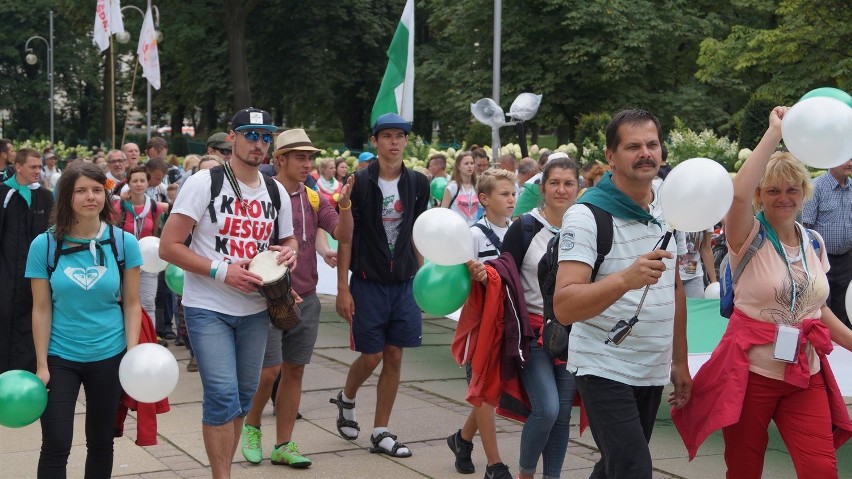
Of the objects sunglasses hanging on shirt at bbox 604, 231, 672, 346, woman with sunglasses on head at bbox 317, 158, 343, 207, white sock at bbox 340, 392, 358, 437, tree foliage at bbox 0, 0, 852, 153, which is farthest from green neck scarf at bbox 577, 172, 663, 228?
tree foliage at bbox 0, 0, 852, 153

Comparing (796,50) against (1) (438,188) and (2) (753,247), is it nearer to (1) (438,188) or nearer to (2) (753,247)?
(1) (438,188)

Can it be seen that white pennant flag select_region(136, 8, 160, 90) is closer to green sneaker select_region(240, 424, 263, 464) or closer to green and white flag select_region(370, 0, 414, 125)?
green and white flag select_region(370, 0, 414, 125)

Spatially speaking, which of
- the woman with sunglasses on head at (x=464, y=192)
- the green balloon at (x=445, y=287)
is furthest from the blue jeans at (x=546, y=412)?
the woman with sunglasses on head at (x=464, y=192)

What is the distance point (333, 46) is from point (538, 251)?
133ft

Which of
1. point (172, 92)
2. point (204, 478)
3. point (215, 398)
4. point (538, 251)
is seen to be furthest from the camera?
point (172, 92)

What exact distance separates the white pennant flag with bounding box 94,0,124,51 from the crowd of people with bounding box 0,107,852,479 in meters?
21.3

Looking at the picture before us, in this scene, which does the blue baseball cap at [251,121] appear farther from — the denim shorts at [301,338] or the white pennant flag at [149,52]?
the white pennant flag at [149,52]

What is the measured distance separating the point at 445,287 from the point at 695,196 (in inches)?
87.0

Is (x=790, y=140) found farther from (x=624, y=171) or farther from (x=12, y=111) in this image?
(x=12, y=111)

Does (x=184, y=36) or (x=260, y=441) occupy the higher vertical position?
(x=184, y=36)

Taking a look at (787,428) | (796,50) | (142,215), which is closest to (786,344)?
(787,428)

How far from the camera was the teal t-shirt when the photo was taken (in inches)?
204

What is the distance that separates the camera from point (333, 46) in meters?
45.5

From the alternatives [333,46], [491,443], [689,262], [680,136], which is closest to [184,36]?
[333,46]
